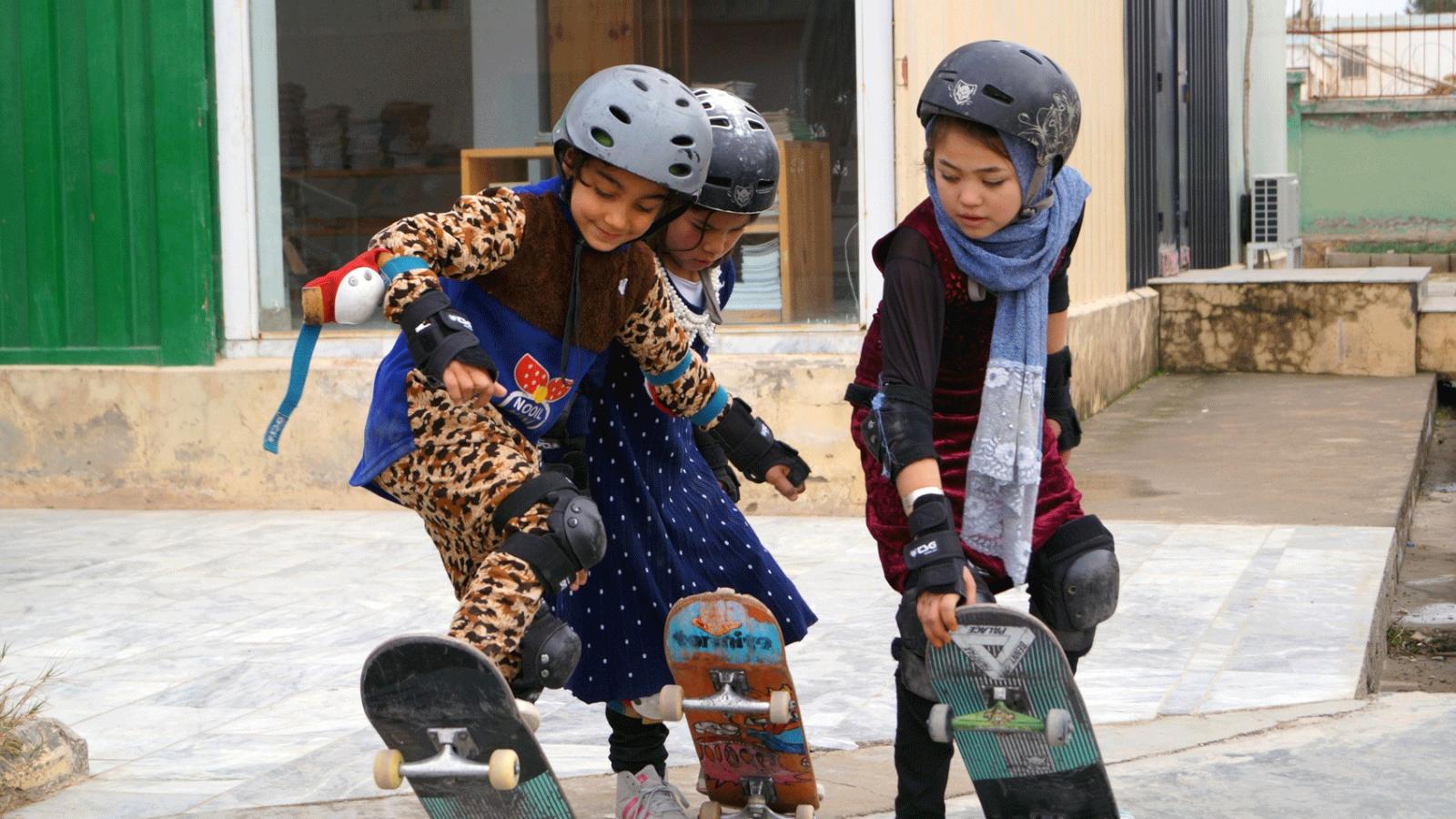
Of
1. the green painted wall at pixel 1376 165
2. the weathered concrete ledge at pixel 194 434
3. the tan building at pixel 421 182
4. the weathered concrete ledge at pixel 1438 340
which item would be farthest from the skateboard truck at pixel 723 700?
the green painted wall at pixel 1376 165

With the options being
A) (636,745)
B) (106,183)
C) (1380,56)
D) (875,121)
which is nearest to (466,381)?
(636,745)

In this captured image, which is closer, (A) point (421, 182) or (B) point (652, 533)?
(B) point (652, 533)

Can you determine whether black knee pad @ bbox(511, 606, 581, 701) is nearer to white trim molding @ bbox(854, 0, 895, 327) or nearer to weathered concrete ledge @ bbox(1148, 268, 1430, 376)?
white trim molding @ bbox(854, 0, 895, 327)

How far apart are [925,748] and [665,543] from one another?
0.71 m

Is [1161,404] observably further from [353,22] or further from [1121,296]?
[353,22]

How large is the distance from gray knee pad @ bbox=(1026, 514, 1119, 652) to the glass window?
4216 mm

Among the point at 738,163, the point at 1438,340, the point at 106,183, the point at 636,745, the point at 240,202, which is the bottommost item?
the point at 636,745

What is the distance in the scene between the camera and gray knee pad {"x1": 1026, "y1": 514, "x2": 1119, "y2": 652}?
3229 millimetres

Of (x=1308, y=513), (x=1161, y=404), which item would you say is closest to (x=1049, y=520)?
(x=1308, y=513)

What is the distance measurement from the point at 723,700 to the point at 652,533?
45 centimetres

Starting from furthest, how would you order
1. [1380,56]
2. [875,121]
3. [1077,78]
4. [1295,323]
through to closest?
[1380,56], [1295,323], [1077,78], [875,121]

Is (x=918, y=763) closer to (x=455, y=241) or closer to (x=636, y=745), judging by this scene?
(x=636, y=745)

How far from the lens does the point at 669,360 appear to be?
3447mm

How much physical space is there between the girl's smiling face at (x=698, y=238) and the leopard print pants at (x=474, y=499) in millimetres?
604
